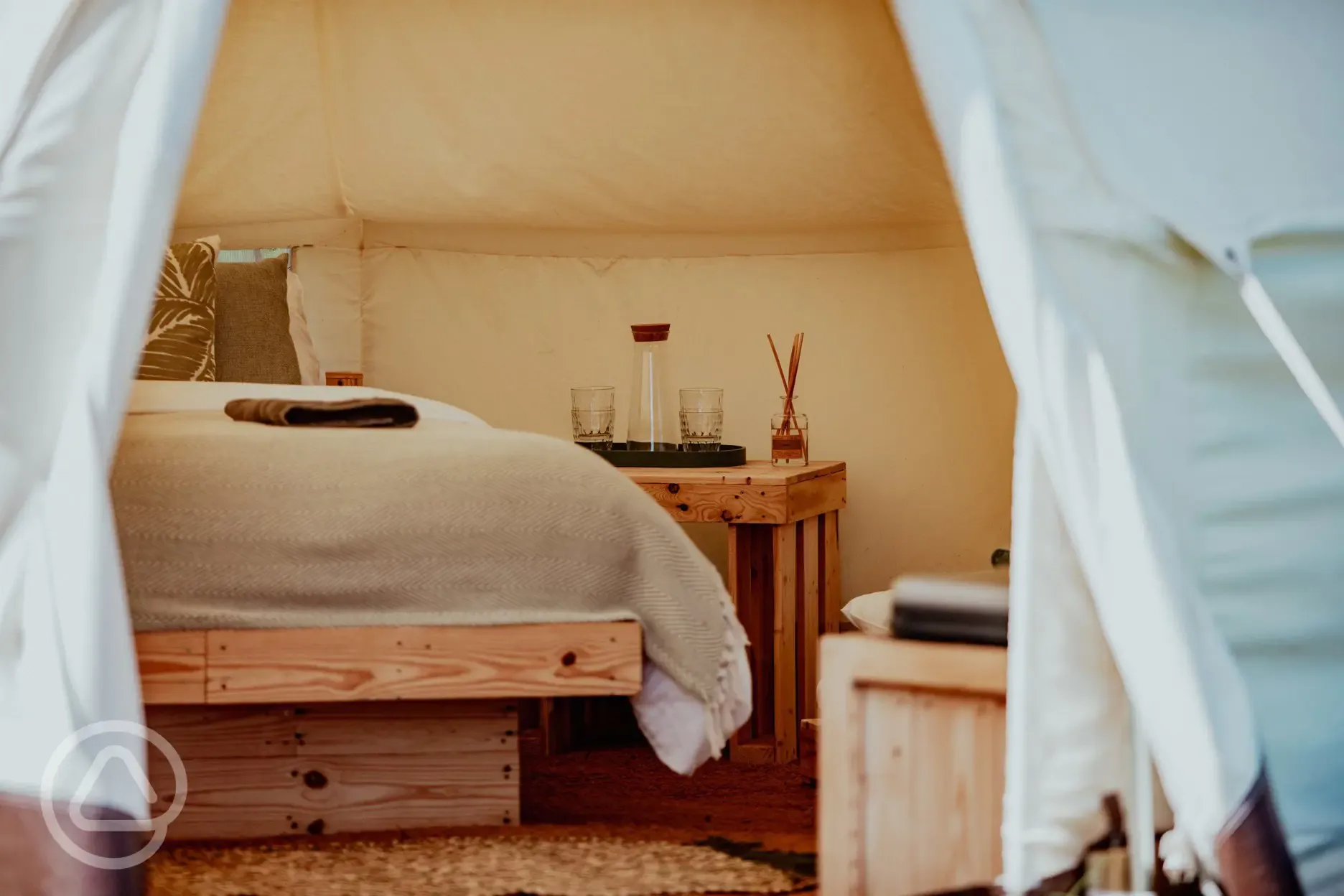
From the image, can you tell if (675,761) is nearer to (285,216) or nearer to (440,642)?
(440,642)

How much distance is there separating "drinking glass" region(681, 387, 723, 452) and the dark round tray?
62mm

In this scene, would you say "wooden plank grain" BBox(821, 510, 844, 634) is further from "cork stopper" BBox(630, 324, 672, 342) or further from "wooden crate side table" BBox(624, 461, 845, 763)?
"cork stopper" BBox(630, 324, 672, 342)

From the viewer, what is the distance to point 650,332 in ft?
10.5

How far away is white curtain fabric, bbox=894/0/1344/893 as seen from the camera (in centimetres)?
147

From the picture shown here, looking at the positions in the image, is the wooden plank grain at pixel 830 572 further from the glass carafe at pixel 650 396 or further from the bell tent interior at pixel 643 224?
the glass carafe at pixel 650 396

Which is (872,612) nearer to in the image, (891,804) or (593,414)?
(891,804)

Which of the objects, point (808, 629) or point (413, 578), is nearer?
point (413, 578)

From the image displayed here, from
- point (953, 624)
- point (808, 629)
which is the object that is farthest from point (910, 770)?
point (808, 629)

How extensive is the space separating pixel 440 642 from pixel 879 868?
685 mm

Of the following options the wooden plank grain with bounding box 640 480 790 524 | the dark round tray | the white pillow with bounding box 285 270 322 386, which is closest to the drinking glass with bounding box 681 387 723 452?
the dark round tray

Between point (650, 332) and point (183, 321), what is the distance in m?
1.05

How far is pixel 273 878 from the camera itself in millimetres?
1970

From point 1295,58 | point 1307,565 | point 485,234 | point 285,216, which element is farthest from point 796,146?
point 1307,565

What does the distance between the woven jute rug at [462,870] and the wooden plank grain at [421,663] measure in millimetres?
277
